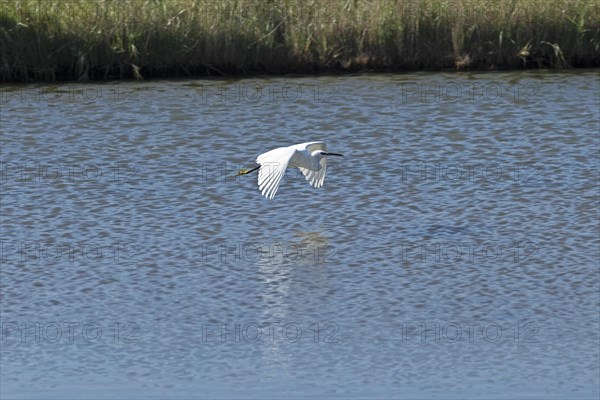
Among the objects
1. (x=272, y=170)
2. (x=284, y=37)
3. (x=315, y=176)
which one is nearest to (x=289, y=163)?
(x=272, y=170)

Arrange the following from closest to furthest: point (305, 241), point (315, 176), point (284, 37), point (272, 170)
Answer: point (272, 170)
point (305, 241)
point (315, 176)
point (284, 37)

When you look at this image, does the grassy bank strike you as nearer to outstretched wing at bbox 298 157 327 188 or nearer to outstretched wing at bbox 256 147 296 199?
outstretched wing at bbox 298 157 327 188

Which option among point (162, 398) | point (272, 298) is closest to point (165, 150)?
point (272, 298)

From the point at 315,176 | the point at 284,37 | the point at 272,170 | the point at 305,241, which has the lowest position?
the point at 305,241

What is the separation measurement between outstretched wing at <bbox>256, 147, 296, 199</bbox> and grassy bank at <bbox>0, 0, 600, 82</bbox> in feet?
16.8

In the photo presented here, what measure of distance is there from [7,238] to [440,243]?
3191 millimetres

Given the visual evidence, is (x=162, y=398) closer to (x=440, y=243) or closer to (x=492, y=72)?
(x=440, y=243)

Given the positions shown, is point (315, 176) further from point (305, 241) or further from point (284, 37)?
point (284, 37)

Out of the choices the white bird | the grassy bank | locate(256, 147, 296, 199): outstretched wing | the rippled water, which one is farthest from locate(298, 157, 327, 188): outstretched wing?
the grassy bank

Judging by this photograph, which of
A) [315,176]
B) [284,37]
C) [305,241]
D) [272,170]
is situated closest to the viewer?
[272,170]

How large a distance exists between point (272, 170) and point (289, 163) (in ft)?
1.21

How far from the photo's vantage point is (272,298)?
794cm

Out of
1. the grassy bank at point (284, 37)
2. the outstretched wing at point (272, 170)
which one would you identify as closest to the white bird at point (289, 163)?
the outstretched wing at point (272, 170)

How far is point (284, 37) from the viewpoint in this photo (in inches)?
563
